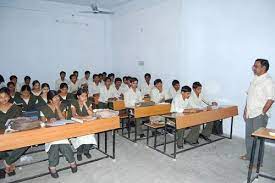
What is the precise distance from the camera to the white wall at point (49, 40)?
23.1ft

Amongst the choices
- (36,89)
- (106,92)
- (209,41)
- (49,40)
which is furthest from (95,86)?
(209,41)

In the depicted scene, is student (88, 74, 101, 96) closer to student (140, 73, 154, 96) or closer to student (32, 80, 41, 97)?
student (140, 73, 154, 96)

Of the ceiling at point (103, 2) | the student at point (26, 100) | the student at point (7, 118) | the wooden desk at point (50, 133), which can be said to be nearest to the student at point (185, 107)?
the wooden desk at point (50, 133)

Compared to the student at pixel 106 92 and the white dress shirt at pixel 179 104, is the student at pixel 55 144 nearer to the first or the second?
the white dress shirt at pixel 179 104

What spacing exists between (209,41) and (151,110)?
228 cm

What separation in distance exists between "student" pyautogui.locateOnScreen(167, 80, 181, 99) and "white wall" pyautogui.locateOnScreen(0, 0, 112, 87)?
360cm

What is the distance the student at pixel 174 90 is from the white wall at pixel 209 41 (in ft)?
1.05

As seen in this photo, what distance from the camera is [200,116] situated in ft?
13.5

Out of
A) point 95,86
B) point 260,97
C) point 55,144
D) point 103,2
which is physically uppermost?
point 103,2

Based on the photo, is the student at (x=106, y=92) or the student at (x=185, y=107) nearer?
the student at (x=185, y=107)

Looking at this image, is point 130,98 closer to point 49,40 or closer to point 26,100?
point 26,100

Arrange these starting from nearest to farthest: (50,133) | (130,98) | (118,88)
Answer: (50,133) → (130,98) → (118,88)

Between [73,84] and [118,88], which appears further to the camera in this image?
[73,84]

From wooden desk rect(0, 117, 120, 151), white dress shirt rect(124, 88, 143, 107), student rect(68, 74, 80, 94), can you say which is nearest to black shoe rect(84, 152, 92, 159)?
wooden desk rect(0, 117, 120, 151)
